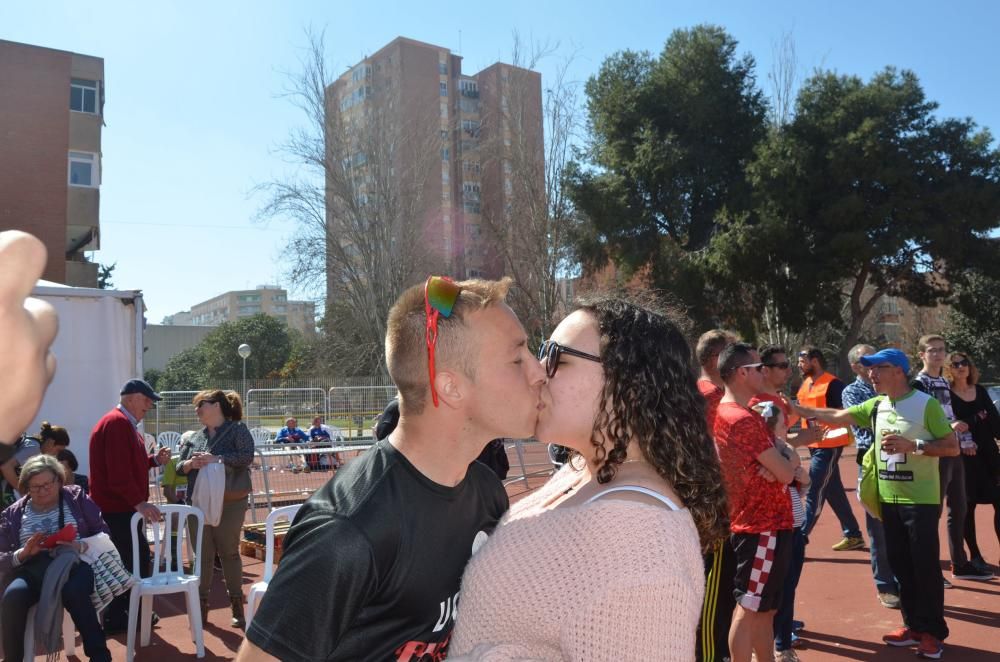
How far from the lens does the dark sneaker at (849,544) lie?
27.9 ft

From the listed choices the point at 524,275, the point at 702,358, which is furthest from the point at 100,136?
the point at 702,358

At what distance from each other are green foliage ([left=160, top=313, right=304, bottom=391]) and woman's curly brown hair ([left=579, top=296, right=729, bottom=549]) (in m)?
46.7

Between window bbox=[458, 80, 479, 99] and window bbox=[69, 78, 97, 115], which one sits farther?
window bbox=[458, 80, 479, 99]

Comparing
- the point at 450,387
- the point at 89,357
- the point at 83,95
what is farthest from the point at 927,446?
the point at 83,95

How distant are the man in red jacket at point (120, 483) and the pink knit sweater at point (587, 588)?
18.7 feet

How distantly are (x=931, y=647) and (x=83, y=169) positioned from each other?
3426 centimetres

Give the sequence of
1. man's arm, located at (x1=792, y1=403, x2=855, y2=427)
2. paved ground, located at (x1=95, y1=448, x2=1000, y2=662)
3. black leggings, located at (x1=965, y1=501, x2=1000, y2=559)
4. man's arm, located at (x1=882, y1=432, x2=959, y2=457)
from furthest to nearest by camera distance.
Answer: black leggings, located at (x1=965, y1=501, x2=1000, y2=559) → man's arm, located at (x1=792, y1=403, x2=855, y2=427) → paved ground, located at (x1=95, y1=448, x2=1000, y2=662) → man's arm, located at (x1=882, y1=432, x2=959, y2=457)

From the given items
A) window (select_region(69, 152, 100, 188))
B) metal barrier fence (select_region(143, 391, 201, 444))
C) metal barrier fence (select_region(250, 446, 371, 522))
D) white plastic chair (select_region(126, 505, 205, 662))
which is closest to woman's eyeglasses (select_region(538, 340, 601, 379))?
white plastic chair (select_region(126, 505, 205, 662))

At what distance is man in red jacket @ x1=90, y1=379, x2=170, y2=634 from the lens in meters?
6.54

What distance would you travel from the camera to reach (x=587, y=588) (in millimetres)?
1461

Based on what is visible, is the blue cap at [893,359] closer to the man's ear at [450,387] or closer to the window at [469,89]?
the man's ear at [450,387]

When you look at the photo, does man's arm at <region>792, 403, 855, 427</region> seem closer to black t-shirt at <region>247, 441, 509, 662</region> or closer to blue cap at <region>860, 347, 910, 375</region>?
blue cap at <region>860, 347, 910, 375</region>

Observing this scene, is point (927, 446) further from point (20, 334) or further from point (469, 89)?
point (469, 89)

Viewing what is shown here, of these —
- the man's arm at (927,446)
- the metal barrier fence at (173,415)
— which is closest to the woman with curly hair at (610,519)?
the man's arm at (927,446)
